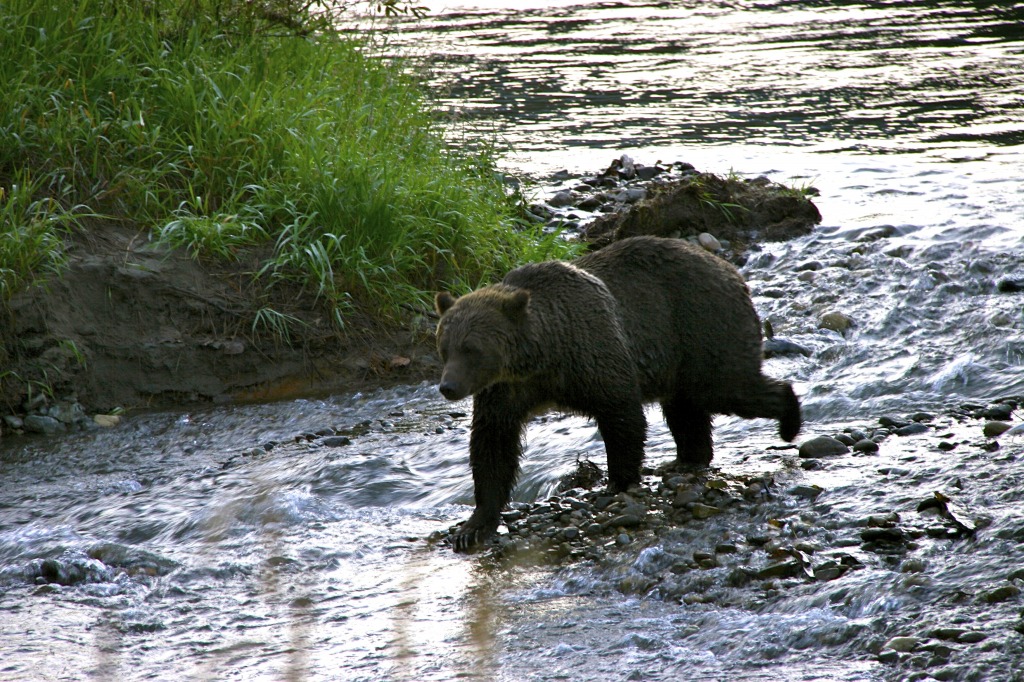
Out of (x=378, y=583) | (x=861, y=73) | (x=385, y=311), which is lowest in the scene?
(x=378, y=583)

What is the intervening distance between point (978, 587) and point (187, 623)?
9.81 feet

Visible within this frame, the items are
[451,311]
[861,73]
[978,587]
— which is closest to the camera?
[978,587]

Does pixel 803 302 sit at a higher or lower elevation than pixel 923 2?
lower

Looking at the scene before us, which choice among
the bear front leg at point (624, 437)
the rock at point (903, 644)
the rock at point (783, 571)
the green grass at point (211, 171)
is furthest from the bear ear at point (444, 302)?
the rock at point (903, 644)

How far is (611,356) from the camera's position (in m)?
5.44

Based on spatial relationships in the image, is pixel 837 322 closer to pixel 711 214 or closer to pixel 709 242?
pixel 709 242

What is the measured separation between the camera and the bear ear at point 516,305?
5180 millimetres

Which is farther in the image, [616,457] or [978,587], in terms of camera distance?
[616,457]

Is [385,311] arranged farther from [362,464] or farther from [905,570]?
[905,570]

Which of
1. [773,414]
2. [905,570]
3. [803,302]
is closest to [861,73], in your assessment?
[803,302]

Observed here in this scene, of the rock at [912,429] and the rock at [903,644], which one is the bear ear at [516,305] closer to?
the rock at [912,429]

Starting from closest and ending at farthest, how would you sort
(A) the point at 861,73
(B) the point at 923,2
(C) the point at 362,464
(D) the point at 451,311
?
(D) the point at 451,311 < (C) the point at 362,464 < (A) the point at 861,73 < (B) the point at 923,2

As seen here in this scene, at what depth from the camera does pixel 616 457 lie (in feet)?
17.8

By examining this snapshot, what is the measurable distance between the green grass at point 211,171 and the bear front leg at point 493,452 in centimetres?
247
